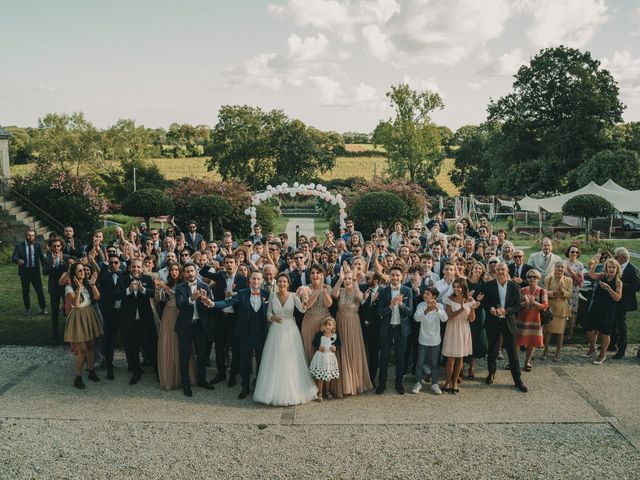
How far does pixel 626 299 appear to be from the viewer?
8508 mm

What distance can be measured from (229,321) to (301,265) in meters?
1.50

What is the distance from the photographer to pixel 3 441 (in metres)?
5.98

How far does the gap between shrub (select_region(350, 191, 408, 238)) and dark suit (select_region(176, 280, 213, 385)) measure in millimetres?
13837

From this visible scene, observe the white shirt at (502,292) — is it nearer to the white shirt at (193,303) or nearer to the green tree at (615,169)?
the white shirt at (193,303)

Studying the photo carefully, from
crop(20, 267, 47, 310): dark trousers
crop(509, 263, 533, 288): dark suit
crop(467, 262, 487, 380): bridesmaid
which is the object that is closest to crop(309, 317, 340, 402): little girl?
crop(467, 262, 487, 380): bridesmaid

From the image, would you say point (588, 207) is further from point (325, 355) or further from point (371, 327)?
point (325, 355)

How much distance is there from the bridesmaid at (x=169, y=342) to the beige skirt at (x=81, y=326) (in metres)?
0.96

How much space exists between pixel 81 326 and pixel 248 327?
7.63ft

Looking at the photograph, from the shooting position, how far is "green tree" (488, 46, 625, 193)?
36.2m

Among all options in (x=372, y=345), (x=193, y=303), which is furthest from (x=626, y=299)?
(x=193, y=303)

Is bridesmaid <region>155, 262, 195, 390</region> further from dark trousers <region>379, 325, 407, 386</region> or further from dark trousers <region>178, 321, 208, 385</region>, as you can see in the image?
dark trousers <region>379, 325, 407, 386</region>

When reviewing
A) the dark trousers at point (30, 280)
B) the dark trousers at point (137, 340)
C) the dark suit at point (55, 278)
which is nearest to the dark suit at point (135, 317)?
the dark trousers at point (137, 340)

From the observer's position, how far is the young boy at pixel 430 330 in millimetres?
7152

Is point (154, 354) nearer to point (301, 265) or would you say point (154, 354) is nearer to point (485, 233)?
point (301, 265)
